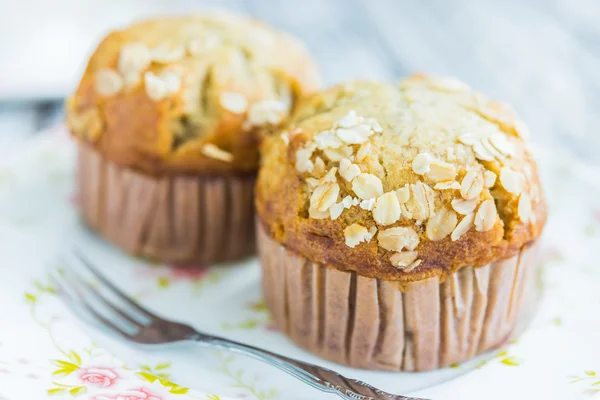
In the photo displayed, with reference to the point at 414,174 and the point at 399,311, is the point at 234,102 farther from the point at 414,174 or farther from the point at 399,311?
the point at 399,311

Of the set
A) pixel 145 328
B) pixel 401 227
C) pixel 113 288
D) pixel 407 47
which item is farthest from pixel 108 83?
pixel 407 47

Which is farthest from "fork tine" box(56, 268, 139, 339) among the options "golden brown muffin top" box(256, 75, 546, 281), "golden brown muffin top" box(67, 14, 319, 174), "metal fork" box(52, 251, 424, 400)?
"golden brown muffin top" box(256, 75, 546, 281)

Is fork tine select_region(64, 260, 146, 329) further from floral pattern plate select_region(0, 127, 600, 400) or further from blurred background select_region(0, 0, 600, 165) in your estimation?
blurred background select_region(0, 0, 600, 165)

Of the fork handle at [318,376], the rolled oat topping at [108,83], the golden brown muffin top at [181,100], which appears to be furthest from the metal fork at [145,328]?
the rolled oat topping at [108,83]

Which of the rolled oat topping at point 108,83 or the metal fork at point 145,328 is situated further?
the rolled oat topping at point 108,83

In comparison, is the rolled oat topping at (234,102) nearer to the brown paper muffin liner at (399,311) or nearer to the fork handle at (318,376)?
the brown paper muffin liner at (399,311)
